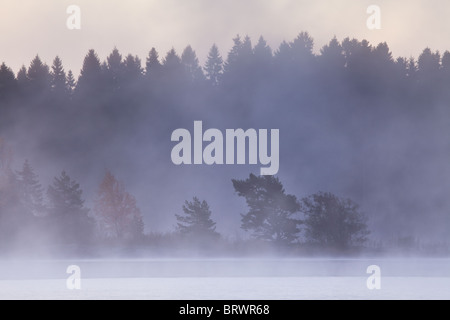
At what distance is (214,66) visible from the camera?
11519cm

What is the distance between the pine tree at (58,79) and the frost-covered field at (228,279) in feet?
243

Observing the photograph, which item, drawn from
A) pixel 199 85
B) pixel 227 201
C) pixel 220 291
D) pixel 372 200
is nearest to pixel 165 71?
pixel 199 85

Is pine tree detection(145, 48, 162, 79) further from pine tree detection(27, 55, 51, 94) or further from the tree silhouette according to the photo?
the tree silhouette

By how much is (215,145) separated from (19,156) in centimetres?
2770

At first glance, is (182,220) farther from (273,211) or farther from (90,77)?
(90,77)

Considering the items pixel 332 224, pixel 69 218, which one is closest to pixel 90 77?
pixel 69 218

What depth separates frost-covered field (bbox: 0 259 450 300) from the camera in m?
24.4

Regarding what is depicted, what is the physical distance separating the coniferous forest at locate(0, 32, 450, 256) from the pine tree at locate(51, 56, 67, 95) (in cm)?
22

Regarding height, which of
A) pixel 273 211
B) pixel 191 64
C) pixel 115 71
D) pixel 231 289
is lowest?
pixel 231 289

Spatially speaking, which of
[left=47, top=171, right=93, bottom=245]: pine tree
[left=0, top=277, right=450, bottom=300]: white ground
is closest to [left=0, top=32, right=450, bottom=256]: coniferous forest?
[left=47, top=171, right=93, bottom=245]: pine tree

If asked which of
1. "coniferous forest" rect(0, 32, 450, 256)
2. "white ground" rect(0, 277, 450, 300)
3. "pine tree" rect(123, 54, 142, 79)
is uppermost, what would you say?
"pine tree" rect(123, 54, 142, 79)

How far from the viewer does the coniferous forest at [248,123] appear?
91.4 meters

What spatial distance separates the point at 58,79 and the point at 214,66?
24.7m

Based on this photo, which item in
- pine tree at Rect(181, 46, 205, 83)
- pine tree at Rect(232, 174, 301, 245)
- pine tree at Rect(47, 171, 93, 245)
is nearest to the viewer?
pine tree at Rect(232, 174, 301, 245)
